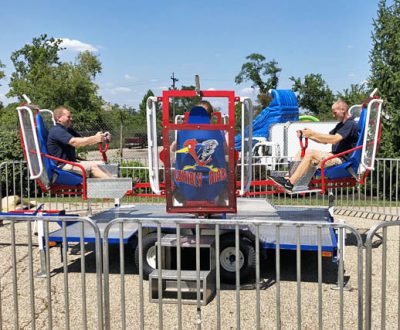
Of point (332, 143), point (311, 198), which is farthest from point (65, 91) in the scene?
point (332, 143)

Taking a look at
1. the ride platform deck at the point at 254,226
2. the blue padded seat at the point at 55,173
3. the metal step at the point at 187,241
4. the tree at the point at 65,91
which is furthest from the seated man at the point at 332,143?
the tree at the point at 65,91

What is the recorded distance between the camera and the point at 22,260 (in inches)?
247

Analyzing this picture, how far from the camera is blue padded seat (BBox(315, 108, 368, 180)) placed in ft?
20.4

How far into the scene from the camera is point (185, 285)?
14.9ft

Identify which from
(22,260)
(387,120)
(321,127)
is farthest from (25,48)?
(22,260)

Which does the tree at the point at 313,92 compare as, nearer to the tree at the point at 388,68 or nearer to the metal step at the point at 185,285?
the tree at the point at 388,68

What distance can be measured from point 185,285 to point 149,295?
49 cm

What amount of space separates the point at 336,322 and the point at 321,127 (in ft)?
37.7

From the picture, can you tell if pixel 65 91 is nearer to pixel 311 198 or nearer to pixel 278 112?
pixel 278 112

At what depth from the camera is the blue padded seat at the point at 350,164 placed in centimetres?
621

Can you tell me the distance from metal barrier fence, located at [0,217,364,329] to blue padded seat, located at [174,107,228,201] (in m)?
0.42

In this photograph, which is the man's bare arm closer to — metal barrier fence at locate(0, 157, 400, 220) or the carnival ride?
the carnival ride

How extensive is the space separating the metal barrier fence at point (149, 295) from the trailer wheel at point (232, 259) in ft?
0.40

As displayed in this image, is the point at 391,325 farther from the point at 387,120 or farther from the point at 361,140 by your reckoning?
the point at 387,120
